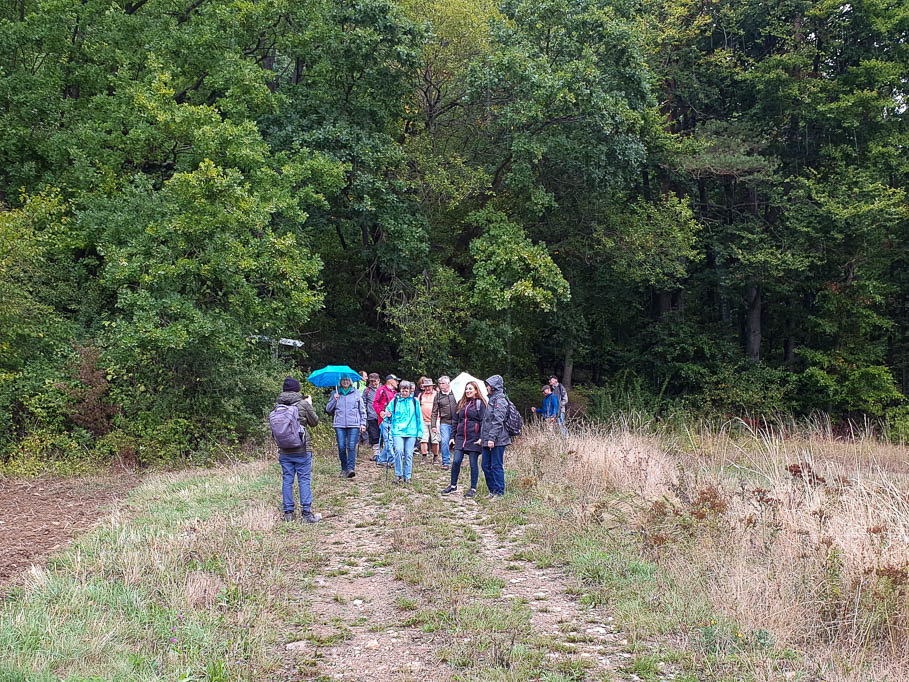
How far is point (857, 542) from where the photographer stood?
16.6 ft

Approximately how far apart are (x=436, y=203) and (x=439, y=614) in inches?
650

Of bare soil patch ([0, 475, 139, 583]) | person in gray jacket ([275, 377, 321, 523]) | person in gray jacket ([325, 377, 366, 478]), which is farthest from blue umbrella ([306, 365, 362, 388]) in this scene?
person in gray jacket ([275, 377, 321, 523])

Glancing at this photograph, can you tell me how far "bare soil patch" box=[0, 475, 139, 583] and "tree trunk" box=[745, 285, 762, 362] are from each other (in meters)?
22.2

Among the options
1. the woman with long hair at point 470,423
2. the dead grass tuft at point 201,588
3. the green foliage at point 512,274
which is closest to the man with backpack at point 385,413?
the woman with long hair at point 470,423

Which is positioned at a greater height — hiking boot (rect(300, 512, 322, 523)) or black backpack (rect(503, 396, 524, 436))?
black backpack (rect(503, 396, 524, 436))

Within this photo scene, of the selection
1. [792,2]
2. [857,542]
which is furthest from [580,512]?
[792,2]

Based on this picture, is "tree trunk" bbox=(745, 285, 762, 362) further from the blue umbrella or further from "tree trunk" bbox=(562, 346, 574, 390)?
the blue umbrella

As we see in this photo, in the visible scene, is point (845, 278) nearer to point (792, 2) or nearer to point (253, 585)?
point (792, 2)

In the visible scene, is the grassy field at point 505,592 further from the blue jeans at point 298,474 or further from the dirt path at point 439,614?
the blue jeans at point 298,474

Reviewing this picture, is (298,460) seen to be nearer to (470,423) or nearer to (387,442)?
(470,423)

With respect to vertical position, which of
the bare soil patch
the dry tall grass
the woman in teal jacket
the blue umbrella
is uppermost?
the blue umbrella

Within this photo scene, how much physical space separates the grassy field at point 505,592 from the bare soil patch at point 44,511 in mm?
560

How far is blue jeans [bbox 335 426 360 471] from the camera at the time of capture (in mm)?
11195

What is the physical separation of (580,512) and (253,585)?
3723mm
